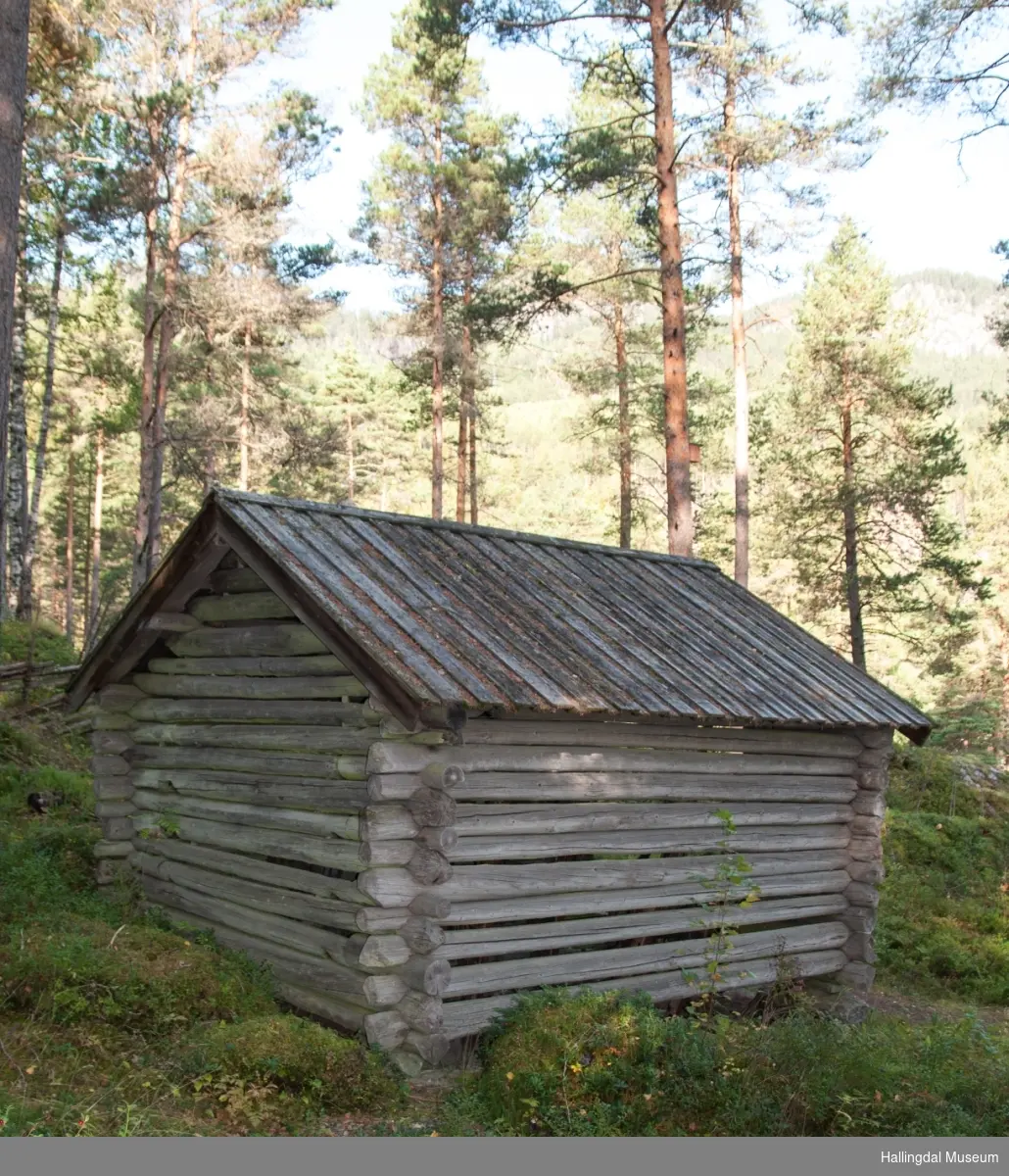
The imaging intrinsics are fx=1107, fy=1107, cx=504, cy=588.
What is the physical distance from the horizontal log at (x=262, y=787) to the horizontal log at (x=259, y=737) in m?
0.25

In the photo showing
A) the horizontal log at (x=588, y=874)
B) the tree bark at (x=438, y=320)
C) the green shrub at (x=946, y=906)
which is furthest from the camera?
the tree bark at (x=438, y=320)

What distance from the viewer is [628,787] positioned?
30.5 feet

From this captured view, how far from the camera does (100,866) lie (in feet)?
36.8

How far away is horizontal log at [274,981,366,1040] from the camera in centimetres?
811

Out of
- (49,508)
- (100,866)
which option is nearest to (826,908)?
(100,866)

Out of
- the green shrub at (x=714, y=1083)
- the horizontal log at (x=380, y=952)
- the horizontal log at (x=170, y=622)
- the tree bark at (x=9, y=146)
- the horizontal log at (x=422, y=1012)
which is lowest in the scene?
→ the green shrub at (x=714, y=1083)

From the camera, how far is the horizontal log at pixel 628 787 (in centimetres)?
823

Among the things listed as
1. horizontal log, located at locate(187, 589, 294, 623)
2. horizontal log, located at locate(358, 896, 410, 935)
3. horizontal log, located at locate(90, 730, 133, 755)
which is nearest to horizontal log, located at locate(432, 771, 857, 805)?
horizontal log, located at locate(358, 896, 410, 935)

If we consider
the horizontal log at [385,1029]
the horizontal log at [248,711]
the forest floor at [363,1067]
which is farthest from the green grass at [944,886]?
the horizontal log at [248,711]

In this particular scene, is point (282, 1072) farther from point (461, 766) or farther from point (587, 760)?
point (587, 760)

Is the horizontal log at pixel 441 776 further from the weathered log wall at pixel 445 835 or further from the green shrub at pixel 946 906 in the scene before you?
the green shrub at pixel 946 906

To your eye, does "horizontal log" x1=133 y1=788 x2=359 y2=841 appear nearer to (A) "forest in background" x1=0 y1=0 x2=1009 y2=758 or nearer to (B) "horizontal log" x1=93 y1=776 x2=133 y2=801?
(B) "horizontal log" x1=93 y1=776 x2=133 y2=801

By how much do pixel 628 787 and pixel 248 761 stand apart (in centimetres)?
325

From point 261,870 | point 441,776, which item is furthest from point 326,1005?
point 441,776
